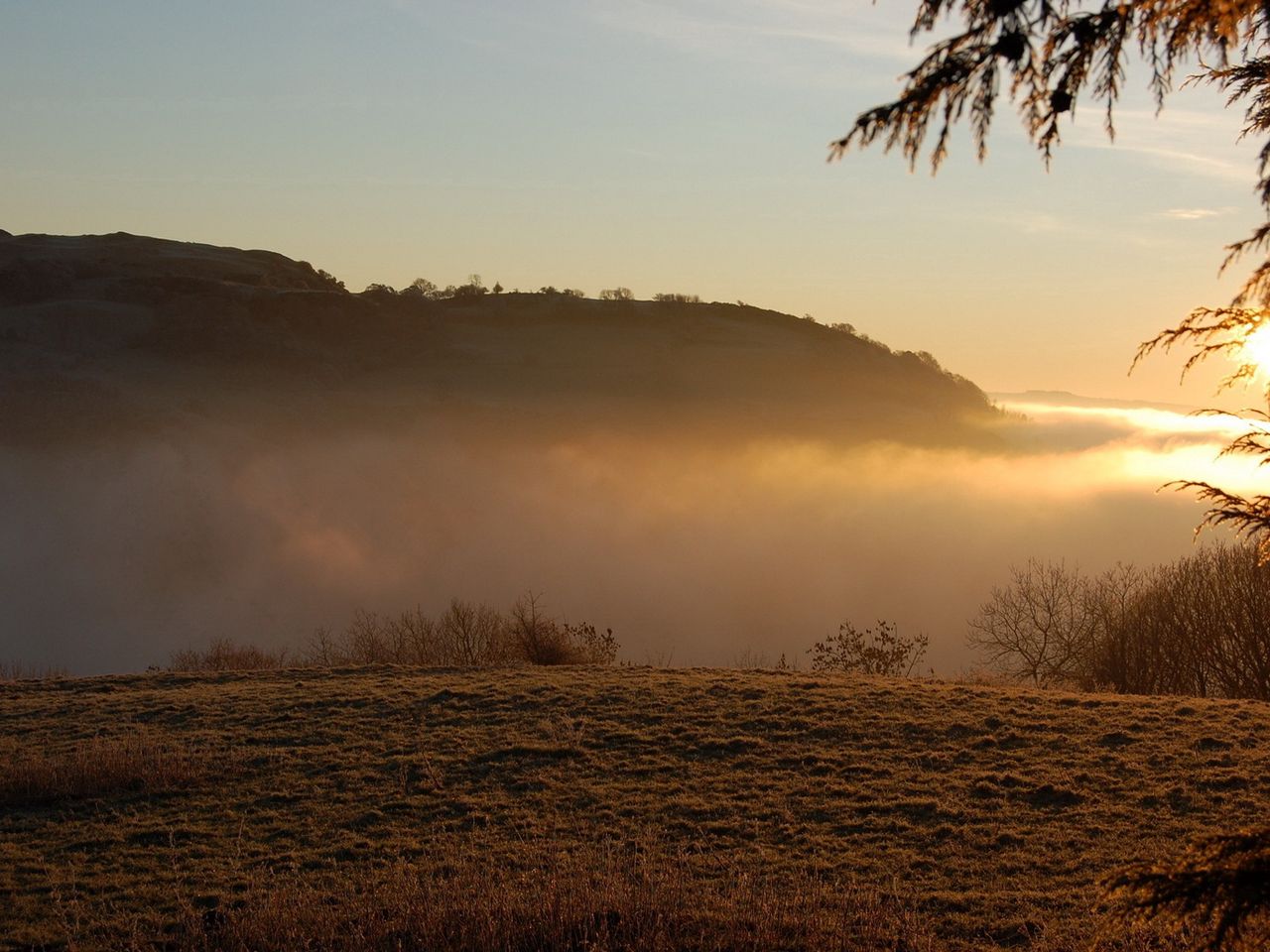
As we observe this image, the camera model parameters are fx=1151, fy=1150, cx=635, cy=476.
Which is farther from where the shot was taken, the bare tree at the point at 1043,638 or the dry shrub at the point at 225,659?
the bare tree at the point at 1043,638

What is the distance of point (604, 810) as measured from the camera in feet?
57.3

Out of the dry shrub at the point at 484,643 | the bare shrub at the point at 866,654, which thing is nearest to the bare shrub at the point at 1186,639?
the bare shrub at the point at 866,654

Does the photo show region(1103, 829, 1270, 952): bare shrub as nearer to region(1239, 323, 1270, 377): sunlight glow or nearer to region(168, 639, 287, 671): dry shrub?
region(1239, 323, 1270, 377): sunlight glow

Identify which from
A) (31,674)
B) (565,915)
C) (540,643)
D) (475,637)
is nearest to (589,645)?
(540,643)

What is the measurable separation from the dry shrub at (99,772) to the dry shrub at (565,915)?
660 cm

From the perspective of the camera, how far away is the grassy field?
12391 mm

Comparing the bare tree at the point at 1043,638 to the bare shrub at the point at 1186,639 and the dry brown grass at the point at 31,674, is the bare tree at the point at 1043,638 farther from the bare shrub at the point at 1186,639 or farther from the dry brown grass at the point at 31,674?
the dry brown grass at the point at 31,674

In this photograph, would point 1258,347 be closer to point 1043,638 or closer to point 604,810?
point 604,810

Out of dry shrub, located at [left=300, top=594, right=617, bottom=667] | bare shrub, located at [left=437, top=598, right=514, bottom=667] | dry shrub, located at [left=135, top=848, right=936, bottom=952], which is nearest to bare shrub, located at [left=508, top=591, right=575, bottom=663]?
dry shrub, located at [left=300, top=594, right=617, bottom=667]

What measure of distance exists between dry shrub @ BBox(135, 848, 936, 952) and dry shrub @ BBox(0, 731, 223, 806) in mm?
6596

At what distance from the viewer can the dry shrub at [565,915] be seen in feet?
37.8

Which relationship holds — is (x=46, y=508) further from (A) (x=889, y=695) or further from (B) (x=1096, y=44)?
(B) (x=1096, y=44)

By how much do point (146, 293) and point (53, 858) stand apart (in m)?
187

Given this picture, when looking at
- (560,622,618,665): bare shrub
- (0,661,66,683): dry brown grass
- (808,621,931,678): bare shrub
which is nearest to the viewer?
(0,661,66,683): dry brown grass
